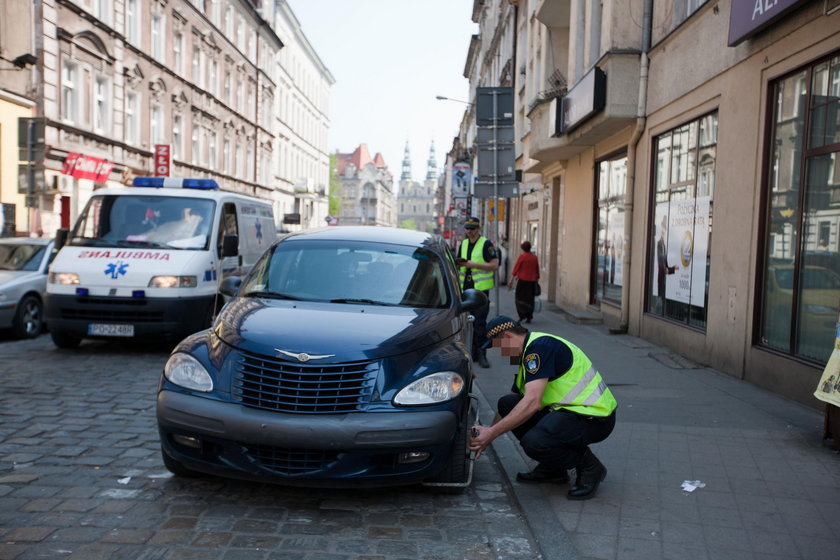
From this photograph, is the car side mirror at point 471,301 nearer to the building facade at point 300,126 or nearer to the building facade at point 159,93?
the building facade at point 159,93

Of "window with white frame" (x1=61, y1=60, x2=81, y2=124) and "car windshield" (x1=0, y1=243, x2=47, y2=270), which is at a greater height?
"window with white frame" (x1=61, y1=60, x2=81, y2=124)

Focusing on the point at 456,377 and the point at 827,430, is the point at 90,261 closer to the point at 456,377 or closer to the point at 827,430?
the point at 456,377

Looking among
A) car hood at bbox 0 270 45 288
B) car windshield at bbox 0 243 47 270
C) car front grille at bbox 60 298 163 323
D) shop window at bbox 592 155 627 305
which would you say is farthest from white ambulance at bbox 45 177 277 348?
shop window at bbox 592 155 627 305

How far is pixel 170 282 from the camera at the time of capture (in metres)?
9.79

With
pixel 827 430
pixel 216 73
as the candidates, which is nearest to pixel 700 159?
pixel 827 430

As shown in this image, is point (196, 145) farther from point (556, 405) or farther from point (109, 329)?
point (556, 405)

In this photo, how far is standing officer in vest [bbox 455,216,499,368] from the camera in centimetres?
1002

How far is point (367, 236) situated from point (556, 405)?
2445 mm

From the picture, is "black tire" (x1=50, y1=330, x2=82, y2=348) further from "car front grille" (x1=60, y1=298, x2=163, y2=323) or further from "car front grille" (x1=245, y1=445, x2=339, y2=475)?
"car front grille" (x1=245, y1=445, x2=339, y2=475)

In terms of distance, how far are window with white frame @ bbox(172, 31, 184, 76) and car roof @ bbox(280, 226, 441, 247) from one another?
97.8 ft

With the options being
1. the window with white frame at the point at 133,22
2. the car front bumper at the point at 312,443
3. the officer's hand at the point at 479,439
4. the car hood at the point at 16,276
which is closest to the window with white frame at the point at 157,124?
the window with white frame at the point at 133,22

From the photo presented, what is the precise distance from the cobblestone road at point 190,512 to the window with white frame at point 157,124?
27130mm

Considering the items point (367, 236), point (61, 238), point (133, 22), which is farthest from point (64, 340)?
point (133, 22)

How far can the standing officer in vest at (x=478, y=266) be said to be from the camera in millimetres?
10023
